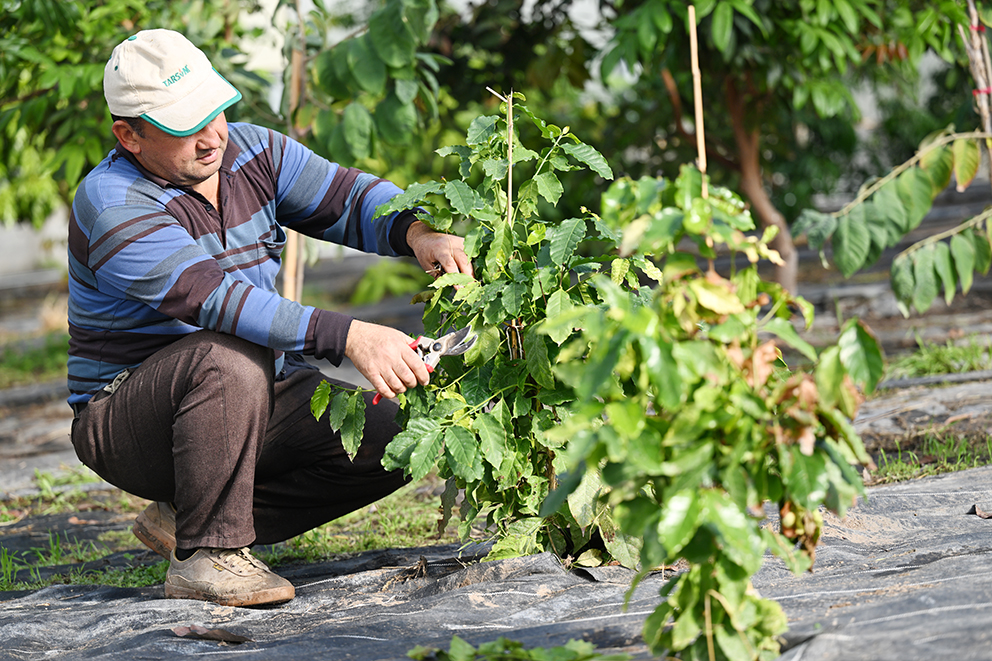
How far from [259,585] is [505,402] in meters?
0.66

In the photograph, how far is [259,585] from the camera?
206 centimetres

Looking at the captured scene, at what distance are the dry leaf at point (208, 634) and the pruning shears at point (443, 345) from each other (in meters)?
0.53

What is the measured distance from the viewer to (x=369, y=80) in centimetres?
331

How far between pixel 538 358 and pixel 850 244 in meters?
0.66

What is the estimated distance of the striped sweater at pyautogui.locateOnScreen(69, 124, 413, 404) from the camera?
1.98 m

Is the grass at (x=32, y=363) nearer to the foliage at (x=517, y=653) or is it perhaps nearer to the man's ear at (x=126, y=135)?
the man's ear at (x=126, y=135)

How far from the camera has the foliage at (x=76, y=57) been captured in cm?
348

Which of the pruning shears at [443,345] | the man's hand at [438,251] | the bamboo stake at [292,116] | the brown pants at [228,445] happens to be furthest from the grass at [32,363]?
the pruning shears at [443,345]

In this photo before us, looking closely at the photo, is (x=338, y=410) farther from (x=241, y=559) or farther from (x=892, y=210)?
(x=892, y=210)

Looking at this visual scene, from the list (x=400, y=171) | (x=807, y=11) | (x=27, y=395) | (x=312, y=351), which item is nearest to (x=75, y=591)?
(x=312, y=351)

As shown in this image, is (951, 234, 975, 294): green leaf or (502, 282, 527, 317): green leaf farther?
Answer: (951, 234, 975, 294): green leaf

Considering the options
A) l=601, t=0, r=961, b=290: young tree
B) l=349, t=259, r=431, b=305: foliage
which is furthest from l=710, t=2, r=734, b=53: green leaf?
l=349, t=259, r=431, b=305: foliage

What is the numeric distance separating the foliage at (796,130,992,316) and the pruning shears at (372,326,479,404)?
2.27ft

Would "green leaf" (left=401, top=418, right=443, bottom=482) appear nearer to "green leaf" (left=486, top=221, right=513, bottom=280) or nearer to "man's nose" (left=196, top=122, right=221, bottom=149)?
"green leaf" (left=486, top=221, right=513, bottom=280)
